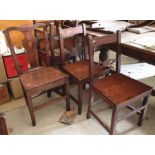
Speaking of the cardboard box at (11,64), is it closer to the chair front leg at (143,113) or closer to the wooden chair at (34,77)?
the wooden chair at (34,77)

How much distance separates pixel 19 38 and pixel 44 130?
6.09 feet

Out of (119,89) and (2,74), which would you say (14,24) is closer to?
(2,74)

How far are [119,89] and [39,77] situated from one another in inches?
32.3

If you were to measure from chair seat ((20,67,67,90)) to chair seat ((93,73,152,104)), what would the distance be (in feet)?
1.40

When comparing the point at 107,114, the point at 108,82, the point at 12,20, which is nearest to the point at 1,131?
the point at 108,82

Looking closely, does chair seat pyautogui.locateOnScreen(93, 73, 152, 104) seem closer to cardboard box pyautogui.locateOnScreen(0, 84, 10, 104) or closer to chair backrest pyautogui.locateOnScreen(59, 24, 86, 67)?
chair backrest pyautogui.locateOnScreen(59, 24, 86, 67)

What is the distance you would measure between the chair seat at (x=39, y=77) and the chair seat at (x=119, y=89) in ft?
1.40

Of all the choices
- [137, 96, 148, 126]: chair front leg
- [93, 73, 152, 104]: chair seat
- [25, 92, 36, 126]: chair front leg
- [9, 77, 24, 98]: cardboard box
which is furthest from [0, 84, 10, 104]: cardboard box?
[137, 96, 148, 126]: chair front leg

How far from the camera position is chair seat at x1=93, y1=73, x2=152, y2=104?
1.62 metres

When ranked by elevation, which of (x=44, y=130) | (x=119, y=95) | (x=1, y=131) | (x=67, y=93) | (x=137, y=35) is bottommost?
(x=44, y=130)

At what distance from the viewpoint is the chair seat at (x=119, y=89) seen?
1.62 meters

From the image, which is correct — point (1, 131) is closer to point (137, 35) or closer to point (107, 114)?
point (107, 114)

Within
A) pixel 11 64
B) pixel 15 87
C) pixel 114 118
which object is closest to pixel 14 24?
pixel 11 64

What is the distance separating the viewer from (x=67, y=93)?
2.08 meters
